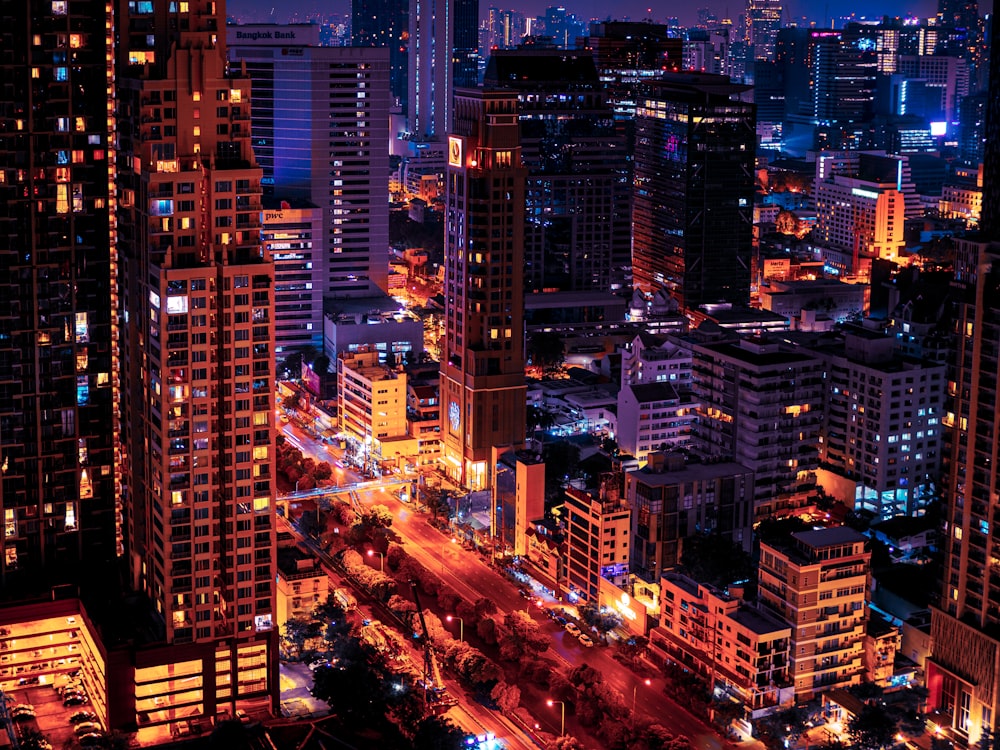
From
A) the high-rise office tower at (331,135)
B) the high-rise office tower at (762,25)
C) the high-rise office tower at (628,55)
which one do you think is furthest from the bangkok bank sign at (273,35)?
the high-rise office tower at (762,25)

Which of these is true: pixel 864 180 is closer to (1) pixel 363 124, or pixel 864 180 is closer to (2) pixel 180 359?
(1) pixel 363 124

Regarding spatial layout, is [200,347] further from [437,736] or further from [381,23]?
[381,23]

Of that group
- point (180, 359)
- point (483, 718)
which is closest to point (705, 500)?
point (483, 718)

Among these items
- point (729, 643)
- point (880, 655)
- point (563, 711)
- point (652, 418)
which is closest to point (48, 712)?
point (563, 711)

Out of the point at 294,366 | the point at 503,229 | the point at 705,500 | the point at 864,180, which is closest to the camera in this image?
the point at 705,500

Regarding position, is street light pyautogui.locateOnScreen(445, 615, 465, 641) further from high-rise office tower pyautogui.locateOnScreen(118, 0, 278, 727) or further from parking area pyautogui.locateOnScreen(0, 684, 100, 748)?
parking area pyautogui.locateOnScreen(0, 684, 100, 748)

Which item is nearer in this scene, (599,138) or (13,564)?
(13,564)
